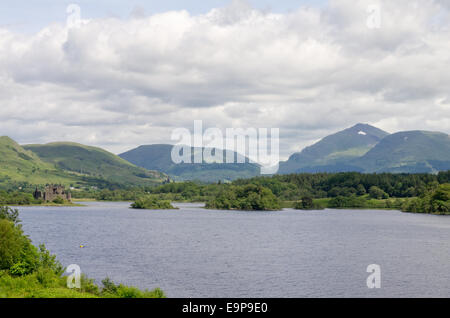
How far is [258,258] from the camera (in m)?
96.2

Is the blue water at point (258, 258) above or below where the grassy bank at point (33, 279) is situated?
below

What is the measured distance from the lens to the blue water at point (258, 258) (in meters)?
69.1

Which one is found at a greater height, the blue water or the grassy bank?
the grassy bank

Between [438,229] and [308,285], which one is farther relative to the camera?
[438,229]

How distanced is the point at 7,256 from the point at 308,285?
3969 cm

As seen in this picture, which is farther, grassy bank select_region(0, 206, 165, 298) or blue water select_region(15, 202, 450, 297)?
blue water select_region(15, 202, 450, 297)

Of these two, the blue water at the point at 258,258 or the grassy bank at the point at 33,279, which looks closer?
the grassy bank at the point at 33,279

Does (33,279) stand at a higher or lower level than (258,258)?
higher

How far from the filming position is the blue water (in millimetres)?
69088

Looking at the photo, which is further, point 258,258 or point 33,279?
point 258,258
